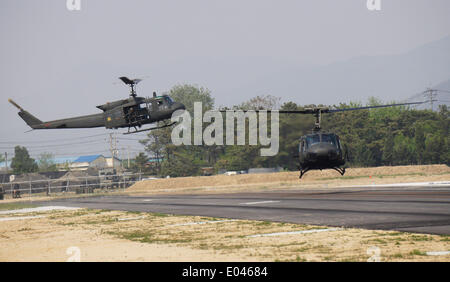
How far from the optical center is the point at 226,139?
355 feet

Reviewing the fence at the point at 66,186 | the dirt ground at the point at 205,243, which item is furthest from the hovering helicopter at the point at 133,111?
the fence at the point at 66,186

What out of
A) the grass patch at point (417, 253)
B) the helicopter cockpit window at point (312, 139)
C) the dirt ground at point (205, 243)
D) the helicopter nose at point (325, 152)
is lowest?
the dirt ground at point (205, 243)

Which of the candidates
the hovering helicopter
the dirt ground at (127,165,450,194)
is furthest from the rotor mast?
the dirt ground at (127,165,450,194)

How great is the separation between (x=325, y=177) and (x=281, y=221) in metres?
55.9

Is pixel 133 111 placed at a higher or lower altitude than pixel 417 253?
higher

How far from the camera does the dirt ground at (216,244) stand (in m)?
13.3

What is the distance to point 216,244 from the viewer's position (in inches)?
638

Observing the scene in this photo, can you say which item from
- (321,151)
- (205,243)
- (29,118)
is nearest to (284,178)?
(29,118)

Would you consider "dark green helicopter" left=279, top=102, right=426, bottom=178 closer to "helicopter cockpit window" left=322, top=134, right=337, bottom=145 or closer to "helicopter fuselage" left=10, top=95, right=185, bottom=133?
"helicopter cockpit window" left=322, top=134, right=337, bottom=145

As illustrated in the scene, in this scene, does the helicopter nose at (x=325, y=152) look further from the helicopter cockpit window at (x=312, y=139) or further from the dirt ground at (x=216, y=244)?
the dirt ground at (x=216, y=244)

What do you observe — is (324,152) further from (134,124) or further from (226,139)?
(226,139)

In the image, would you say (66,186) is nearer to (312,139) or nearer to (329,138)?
(312,139)

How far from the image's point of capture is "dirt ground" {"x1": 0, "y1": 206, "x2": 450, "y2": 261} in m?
13.3
